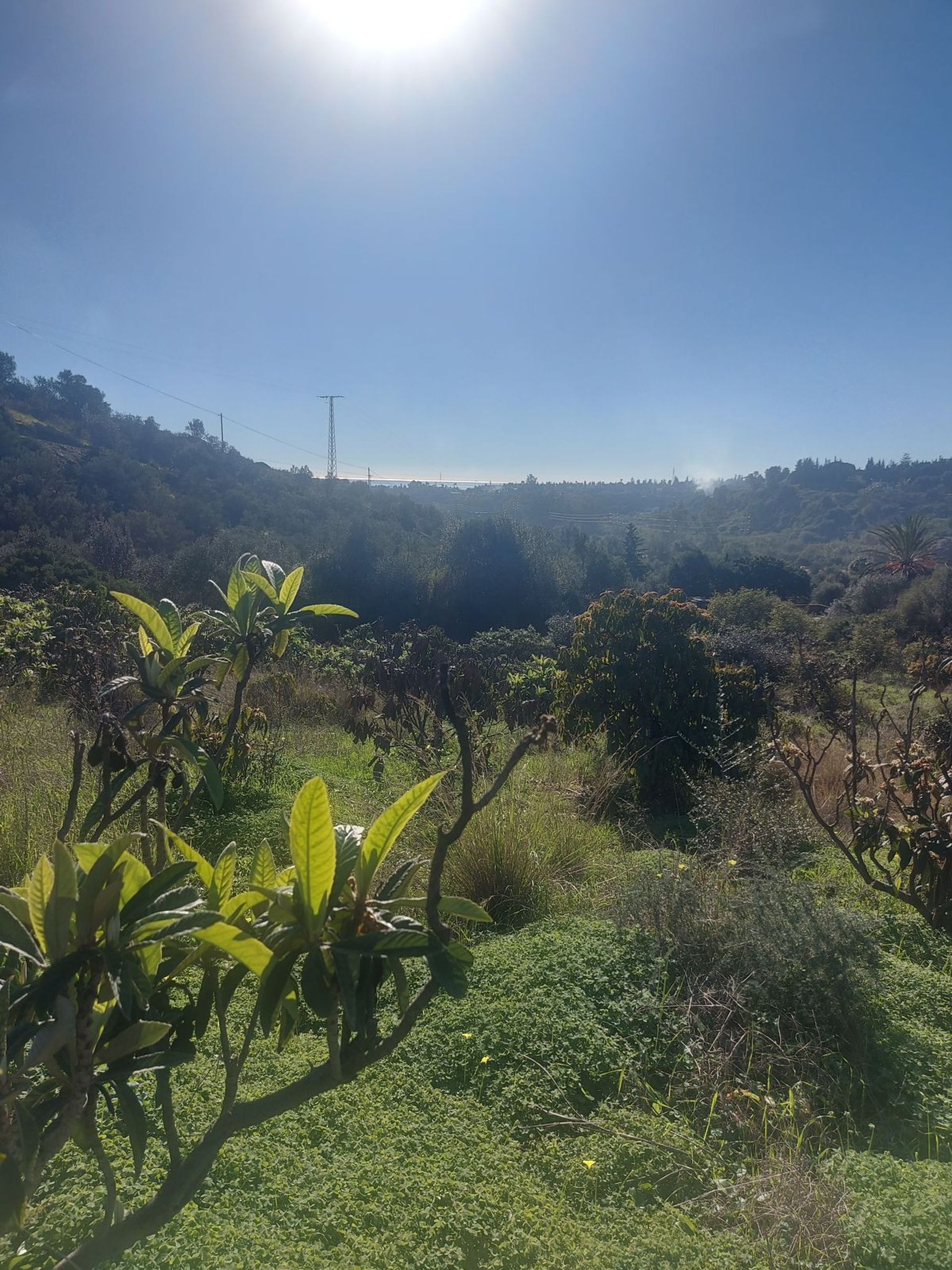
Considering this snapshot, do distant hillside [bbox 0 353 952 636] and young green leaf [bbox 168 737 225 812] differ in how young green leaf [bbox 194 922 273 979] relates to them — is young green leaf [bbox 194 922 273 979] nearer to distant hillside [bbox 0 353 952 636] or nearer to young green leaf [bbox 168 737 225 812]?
young green leaf [bbox 168 737 225 812]

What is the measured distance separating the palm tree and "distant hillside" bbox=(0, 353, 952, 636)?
12.2ft

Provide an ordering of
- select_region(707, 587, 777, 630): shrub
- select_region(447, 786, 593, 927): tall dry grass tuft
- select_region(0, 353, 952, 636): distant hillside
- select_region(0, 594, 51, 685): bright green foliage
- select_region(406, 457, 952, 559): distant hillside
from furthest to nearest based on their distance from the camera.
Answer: select_region(406, 457, 952, 559): distant hillside → select_region(0, 353, 952, 636): distant hillside → select_region(707, 587, 777, 630): shrub → select_region(0, 594, 51, 685): bright green foliage → select_region(447, 786, 593, 927): tall dry grass tuft

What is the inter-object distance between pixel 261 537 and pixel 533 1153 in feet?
82.4

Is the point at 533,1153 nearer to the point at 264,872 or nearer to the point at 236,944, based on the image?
the point at 264,872

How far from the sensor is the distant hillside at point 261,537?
821 inches

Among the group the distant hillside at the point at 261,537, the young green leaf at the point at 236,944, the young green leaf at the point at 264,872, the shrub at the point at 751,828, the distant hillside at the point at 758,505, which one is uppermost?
the distant hillside at the point at 758,505

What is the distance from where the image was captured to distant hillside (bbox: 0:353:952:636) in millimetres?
20844

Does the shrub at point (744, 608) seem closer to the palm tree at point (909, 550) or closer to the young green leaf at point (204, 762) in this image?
the palm tree at point (909, 550)

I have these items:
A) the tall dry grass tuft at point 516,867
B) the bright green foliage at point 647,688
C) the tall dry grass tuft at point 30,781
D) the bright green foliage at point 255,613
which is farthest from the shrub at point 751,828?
the tall dry grass tuft at point 30,781

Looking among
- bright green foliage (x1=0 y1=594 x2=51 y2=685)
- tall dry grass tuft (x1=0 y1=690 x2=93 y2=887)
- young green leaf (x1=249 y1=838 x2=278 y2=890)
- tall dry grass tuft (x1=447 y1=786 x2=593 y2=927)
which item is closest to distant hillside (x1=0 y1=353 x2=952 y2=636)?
bright green foliage (x1=0 y1=594 x2=51 y2=685)

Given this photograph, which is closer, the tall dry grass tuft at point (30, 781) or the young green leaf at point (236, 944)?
the young green leaf at point (236, 944)

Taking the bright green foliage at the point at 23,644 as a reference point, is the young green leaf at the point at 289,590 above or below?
above

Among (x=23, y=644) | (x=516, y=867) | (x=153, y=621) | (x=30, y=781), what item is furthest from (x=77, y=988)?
(x=23, y=644)

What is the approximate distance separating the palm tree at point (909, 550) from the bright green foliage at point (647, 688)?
943 inches
